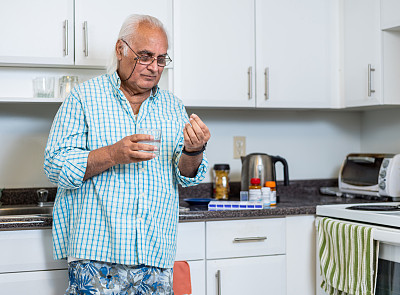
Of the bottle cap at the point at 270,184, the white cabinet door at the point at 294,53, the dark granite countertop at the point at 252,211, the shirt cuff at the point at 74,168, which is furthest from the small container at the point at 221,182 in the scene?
the shirt cuff at the point at 74,168

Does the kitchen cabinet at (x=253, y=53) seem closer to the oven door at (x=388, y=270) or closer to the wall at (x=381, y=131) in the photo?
the wall at (x=381, y=131)

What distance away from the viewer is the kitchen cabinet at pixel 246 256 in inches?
88.7

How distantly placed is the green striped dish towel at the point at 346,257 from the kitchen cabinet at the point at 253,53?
0.71 m

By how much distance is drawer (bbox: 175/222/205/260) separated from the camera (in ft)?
7.21

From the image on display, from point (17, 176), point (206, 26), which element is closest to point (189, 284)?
point (17, 176)

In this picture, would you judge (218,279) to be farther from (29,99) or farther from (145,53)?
(29,99)

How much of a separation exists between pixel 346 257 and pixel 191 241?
63 cm

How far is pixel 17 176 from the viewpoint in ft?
8.52

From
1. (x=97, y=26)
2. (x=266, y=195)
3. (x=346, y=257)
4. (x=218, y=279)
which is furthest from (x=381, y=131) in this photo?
(x=97, y=26)

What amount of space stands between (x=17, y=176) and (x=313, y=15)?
5.49 feet

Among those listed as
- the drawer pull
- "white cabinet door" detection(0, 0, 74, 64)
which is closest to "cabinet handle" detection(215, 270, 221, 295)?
the drawer pull

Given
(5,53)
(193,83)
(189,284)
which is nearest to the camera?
(189,284)

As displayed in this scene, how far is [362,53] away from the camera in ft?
8.89

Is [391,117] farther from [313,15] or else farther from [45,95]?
[45,95]
